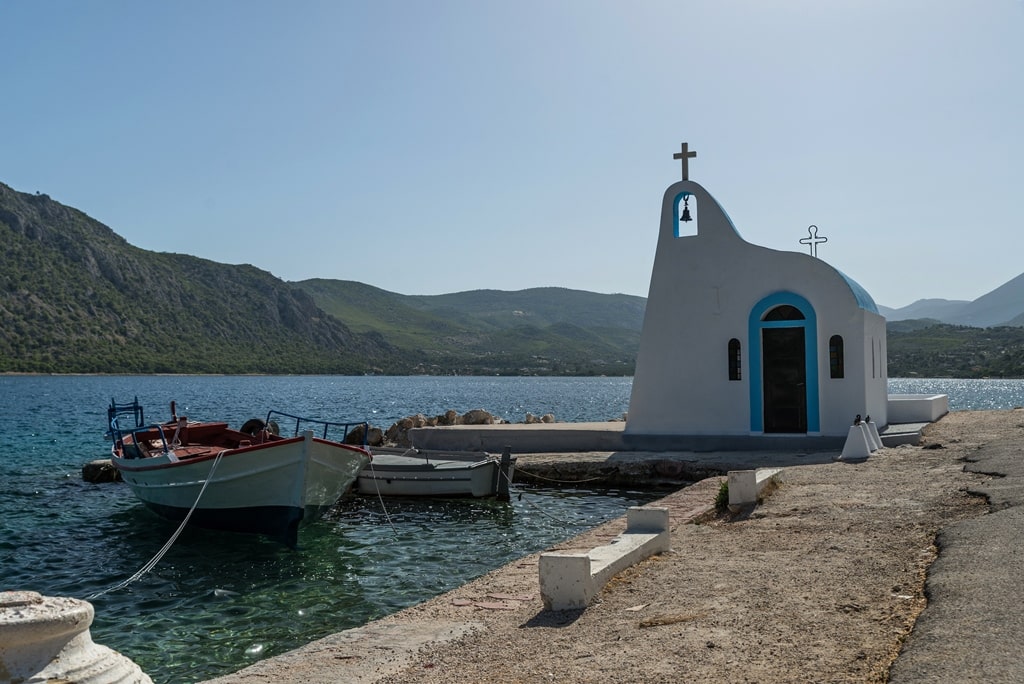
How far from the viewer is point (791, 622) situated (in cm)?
560

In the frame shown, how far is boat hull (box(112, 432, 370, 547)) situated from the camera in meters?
13.8

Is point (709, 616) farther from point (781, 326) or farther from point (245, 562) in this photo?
point (781, 326)

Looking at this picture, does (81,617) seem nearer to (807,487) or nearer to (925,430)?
(807,487)

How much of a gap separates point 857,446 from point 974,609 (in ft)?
34.1

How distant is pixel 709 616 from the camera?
5.89 meters

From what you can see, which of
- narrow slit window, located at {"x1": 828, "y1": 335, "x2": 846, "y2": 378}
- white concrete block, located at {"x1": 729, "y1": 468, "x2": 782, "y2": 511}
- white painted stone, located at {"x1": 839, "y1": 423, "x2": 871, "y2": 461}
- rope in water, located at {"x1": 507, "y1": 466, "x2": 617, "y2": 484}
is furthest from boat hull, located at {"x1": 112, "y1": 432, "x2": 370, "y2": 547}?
narrow slit window, located at {"x1": 828, "y1": 335, "x2": 846, "y2": 378}

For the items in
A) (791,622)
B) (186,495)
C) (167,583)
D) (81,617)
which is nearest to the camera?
(81,617)

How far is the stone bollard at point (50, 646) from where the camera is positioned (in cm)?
313

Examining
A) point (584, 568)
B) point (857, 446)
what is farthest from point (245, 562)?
point (857, 446)

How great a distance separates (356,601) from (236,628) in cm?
152

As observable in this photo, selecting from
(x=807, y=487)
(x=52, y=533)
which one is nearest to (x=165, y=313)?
(x=52, y=533)

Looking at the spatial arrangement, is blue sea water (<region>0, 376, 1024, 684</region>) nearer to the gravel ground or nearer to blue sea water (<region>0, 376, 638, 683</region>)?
blue sea water (<region>0, 376, 638, 683</region>)

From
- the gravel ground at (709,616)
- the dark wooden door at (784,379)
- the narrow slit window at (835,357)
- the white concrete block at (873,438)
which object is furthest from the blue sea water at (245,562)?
the narrow slit window at (835,357)

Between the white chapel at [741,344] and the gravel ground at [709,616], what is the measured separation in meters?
8.01
